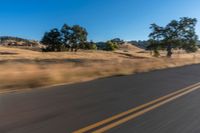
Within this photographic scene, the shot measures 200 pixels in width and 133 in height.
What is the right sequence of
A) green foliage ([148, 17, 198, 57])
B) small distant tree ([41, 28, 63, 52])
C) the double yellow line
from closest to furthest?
the double yellow line < green foliage ([148, 17, 198, 57]) < small distant tree ([41, 28, 63, 52])

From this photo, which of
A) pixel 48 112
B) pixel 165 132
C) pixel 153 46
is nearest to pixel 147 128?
pixel 165 132

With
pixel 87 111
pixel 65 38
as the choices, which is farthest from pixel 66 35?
pixel 87 111

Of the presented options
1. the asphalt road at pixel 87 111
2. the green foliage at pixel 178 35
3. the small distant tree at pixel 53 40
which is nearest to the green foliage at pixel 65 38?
the small distant tree at pixel 53 40

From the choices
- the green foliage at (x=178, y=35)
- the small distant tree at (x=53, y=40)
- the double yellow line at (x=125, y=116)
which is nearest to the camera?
the double yellow line at (x=125, y=116)

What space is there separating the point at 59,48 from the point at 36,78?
227ft

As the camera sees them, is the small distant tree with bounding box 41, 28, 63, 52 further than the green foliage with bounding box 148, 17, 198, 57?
Yes

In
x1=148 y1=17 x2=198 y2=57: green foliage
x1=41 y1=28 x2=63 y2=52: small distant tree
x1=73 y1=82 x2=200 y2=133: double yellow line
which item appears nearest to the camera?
x1=73 y1=82 x2=200 y2=133: double yellow line

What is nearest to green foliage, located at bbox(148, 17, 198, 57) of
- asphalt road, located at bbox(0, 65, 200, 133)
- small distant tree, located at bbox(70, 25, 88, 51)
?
small distant tree, located at bbox(70, 25, 88, 51)

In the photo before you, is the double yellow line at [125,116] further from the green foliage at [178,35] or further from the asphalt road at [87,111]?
the green foliage at [178,35]

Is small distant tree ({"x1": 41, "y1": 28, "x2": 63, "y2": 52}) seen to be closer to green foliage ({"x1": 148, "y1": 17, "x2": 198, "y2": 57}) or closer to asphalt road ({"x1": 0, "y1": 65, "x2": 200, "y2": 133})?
green foliage ({"x1": 148, "y1": 17, "x2": 198, "y2": 57})

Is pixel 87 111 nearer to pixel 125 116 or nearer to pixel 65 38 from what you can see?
pixel 125 116

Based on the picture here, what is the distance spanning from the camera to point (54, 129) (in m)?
5.18

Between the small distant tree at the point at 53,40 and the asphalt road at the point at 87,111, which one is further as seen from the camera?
the small distant tree at the point at 53,40

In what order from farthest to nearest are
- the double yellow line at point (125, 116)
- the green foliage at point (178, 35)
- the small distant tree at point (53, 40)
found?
1. the small distant tree at point (53, 40)
2. the green foliage at point (178, 35)
3. the double yellow line at point (125, 116)
